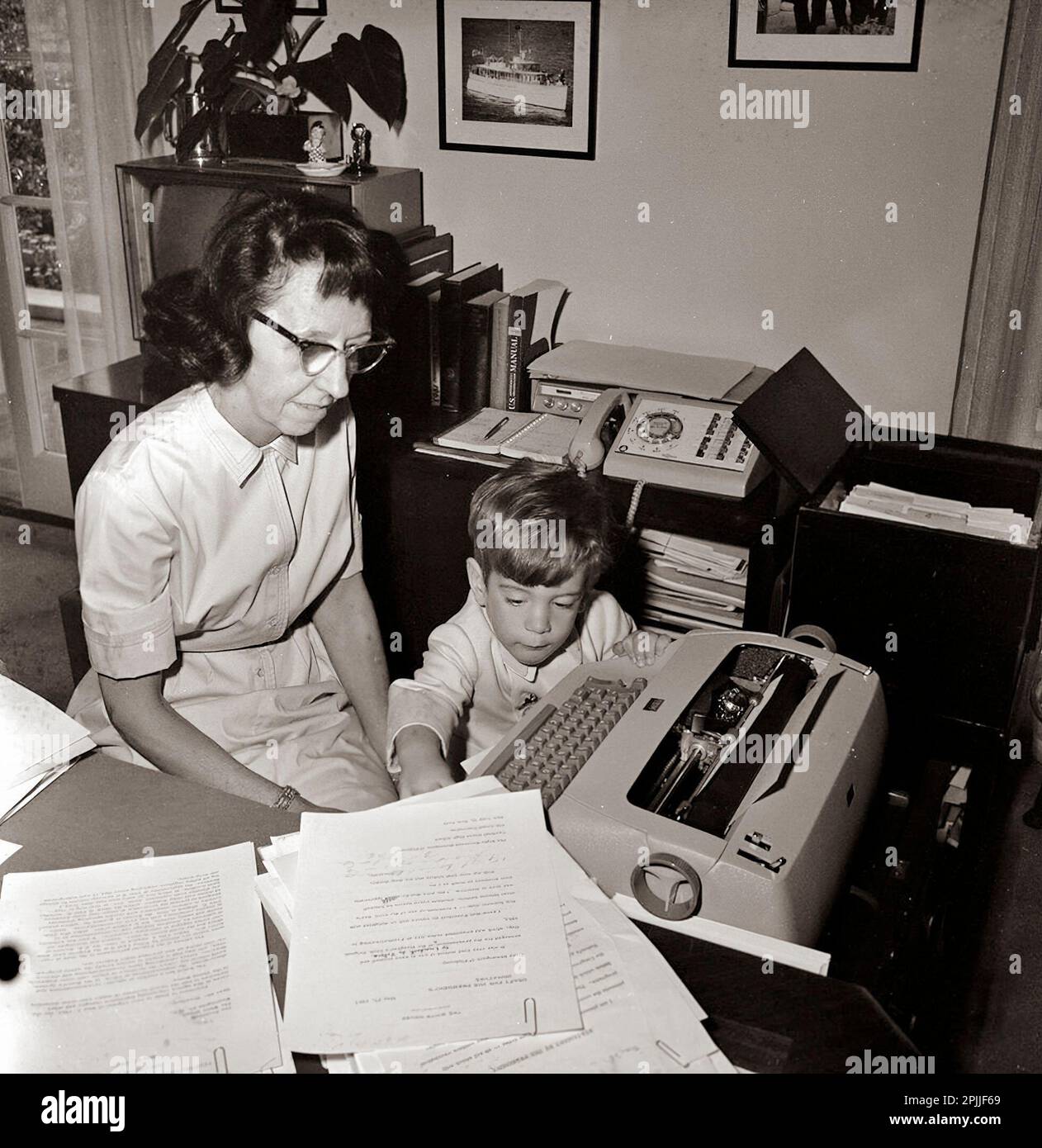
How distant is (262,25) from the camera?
250 cm

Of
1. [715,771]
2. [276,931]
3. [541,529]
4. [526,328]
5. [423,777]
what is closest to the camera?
[276,931]

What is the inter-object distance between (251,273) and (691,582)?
1127 mm

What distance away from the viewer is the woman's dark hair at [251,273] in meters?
1.46

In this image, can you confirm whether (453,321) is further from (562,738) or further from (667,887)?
(667,887)

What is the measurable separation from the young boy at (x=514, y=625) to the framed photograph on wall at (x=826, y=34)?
1034 millimetres

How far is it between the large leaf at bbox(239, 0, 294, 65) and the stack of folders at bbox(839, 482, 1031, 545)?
67.9 inches

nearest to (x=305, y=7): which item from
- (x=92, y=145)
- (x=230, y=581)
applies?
(x=92, y=145)

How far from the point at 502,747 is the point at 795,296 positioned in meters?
1.47

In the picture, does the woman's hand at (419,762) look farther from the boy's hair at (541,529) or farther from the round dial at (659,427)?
the round dial at (659,427)

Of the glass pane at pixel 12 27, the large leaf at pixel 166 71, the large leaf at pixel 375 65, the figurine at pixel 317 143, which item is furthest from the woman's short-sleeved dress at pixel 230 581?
the glass pane at pixel 12 27

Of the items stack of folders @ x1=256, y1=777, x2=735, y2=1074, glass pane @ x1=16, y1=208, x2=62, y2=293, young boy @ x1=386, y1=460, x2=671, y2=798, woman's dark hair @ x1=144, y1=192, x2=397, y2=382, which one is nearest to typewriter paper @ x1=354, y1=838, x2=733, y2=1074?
stack of folders @ x1=256, y1=777, x2=735, y2=1074

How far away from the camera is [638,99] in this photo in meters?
2.31
